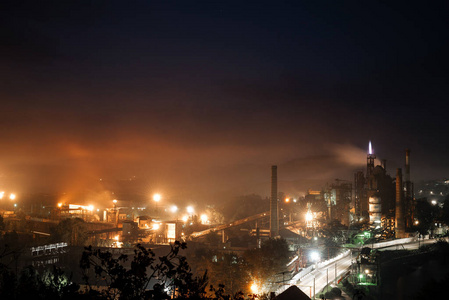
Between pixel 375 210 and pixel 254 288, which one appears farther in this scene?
pixel 375 210

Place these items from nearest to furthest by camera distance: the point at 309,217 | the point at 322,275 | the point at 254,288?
1. the point at 254,288
2. the point at 322,275
3. the point at 309,217

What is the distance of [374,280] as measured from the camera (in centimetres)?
4209

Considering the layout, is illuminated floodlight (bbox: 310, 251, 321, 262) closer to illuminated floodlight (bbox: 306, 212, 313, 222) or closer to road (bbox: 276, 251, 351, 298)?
road (bbox: 276, 251, 351, 298)

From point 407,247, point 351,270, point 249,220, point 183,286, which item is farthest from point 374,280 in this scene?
point 183,286

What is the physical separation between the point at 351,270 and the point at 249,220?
77.4 feet

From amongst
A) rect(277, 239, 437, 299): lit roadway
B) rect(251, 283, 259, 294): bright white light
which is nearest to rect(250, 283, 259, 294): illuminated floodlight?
rect(251, 283, 259, 294): bright white light

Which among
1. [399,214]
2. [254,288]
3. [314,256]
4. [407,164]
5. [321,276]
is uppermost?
[407,164]

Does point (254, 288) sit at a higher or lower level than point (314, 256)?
lower

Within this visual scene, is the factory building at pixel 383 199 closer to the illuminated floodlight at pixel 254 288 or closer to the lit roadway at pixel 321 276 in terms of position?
the lit roadway at pixel 321 276

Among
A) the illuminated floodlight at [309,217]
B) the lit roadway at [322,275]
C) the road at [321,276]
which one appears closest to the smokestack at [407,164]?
the illuminated floodlight at [309,217]

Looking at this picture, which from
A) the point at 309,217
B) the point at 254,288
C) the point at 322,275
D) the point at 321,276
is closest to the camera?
the point at 254,288

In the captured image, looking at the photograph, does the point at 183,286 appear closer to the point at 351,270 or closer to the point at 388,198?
the point at 351,270

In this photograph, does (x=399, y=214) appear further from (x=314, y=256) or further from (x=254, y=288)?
(x=254, y=288)

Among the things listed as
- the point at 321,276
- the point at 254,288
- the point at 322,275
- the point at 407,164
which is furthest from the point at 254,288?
the point at 407,164
